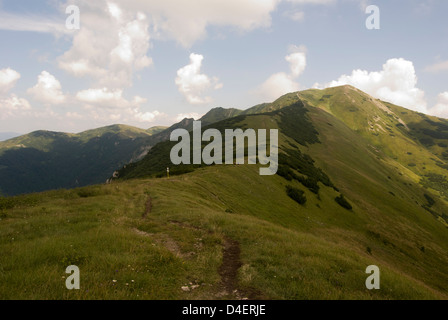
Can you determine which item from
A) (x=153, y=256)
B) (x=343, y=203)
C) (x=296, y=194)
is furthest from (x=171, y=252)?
(x=343, y=203)

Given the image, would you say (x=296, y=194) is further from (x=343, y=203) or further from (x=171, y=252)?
(x=171, y=252)

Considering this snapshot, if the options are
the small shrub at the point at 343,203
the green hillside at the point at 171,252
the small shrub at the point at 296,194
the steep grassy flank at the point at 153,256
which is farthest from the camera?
the small shrub at the point at 343,203

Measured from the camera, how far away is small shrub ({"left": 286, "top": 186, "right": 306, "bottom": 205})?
133 ft

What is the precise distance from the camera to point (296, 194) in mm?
41344

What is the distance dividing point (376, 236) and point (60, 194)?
50.1m

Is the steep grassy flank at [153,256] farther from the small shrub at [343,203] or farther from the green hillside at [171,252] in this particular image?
the small shrub at [343,203]

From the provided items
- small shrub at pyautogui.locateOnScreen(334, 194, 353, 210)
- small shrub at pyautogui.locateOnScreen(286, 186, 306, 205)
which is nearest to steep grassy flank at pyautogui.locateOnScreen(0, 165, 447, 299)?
small shrub at pyautogui.locateOnScreen(286, 186, 306, 205)

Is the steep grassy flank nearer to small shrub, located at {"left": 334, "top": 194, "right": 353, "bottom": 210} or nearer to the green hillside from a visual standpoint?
the green hillside

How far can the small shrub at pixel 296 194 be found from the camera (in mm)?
40406

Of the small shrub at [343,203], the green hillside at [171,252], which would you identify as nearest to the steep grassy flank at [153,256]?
the green hillside at [171,252]

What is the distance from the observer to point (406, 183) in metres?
116
